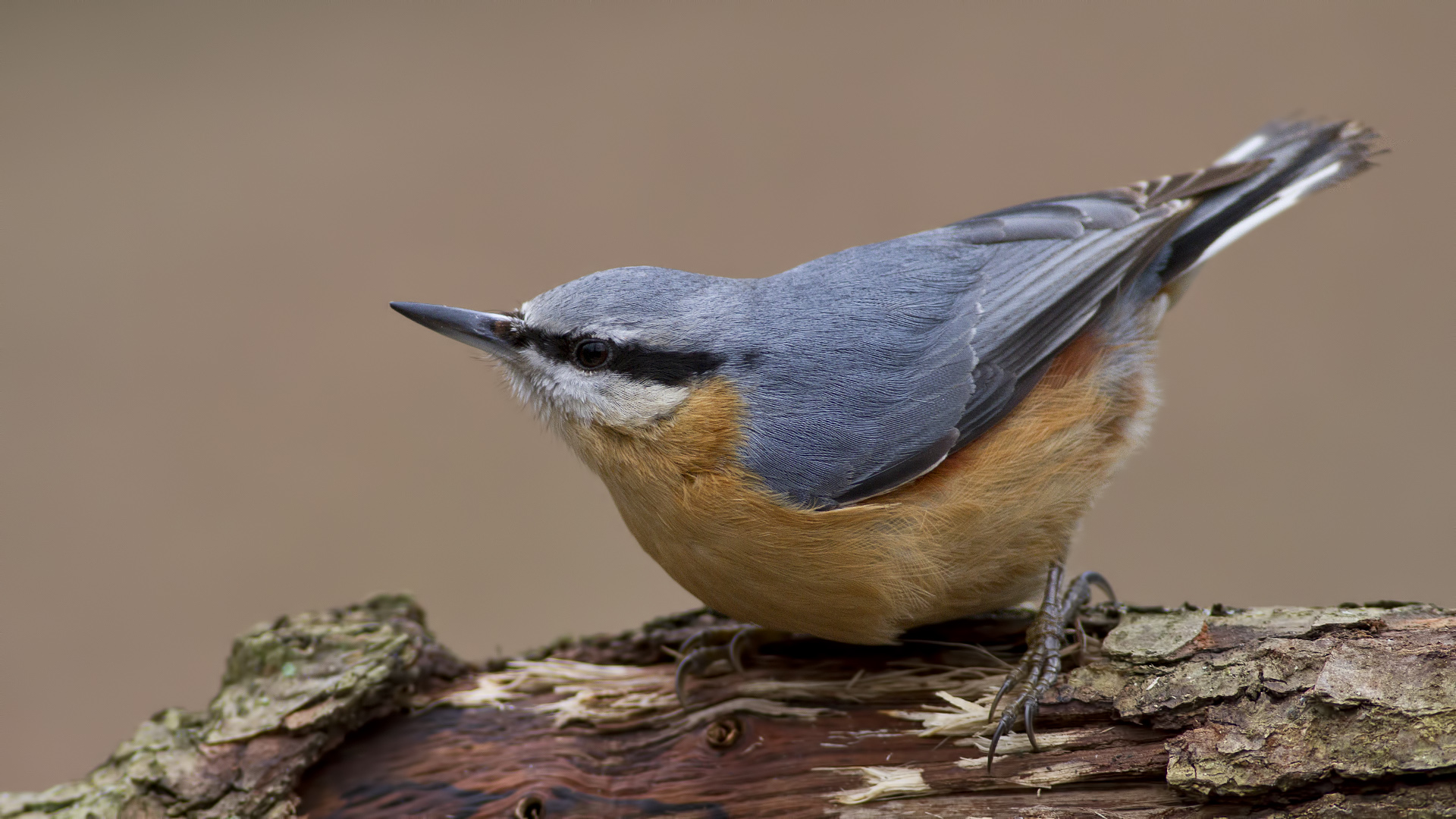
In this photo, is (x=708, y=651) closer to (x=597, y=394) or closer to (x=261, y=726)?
(x=597, y=394)

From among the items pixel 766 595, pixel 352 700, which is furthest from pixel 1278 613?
pixel 352 700

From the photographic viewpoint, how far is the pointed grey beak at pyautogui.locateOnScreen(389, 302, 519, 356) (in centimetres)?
286

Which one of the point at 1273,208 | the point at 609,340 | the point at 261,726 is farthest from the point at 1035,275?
the point at 261,726

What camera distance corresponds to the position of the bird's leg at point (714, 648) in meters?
2.97

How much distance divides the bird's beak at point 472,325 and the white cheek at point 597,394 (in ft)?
0.22

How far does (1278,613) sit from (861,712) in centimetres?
103

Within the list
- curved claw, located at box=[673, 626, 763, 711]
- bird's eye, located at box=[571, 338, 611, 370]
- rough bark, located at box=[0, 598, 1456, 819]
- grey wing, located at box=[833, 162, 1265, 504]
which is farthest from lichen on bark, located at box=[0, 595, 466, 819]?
grey wing, located at box=[833, 162, 1265, 504]

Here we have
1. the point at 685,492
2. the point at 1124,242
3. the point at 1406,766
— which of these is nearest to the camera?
the point at 1406,766

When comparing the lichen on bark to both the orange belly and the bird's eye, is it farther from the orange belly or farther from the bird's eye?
the bird's eye

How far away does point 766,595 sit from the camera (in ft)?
8.56

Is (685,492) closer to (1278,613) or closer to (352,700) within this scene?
(352,700)

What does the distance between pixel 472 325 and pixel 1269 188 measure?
2479 millimetres

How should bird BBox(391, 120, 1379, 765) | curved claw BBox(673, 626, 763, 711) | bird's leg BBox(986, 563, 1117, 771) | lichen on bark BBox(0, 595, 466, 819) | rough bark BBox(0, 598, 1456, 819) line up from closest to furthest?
1. rough bark BBox(0, 598, 1456, 819)
2. bird's leg BBox(986, 563, 1117, 771)
3. bird BBox(391, 120, 1379, 765)
4. lichen on bark BBox(0, 595, 466, 819)
5. curved claw BBox(673, 626, 763, 711)

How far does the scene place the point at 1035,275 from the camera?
3000 millimetres
